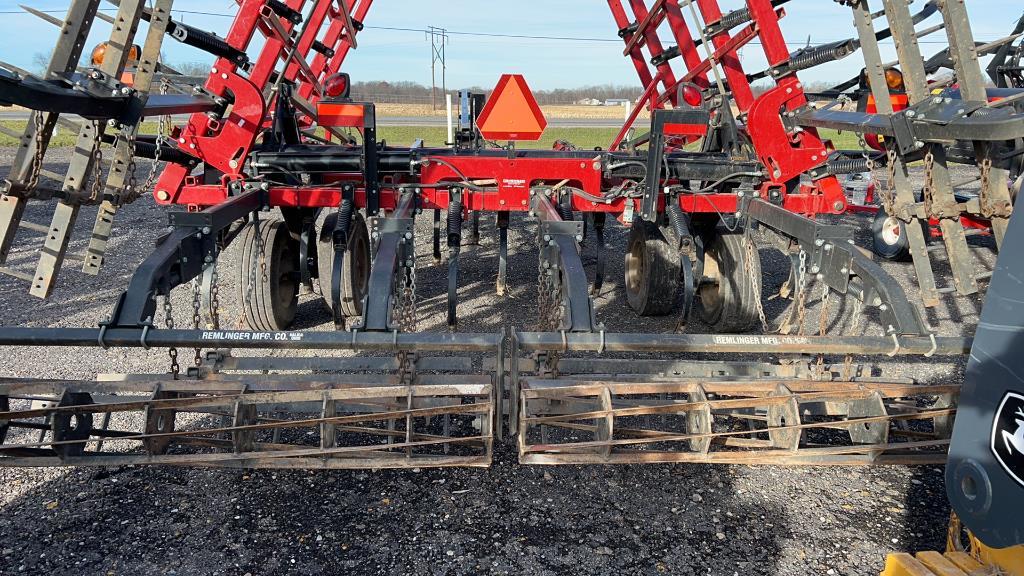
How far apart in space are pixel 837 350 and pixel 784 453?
51cm

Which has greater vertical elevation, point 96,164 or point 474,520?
point 96,164

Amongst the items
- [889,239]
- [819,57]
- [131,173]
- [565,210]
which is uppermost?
[819,57]

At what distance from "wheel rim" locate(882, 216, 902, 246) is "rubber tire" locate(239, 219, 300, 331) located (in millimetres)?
6917

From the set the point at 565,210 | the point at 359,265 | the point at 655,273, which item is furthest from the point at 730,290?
the point at 359,265

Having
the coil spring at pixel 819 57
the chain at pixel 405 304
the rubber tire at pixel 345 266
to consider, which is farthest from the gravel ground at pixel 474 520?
the coil spring at pixel 819 57

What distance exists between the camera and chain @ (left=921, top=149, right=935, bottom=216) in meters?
3.38

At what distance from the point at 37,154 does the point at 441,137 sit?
2174 cm

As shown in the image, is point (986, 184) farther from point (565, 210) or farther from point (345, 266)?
point (345, 266)

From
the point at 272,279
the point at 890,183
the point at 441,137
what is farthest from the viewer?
the point at 441,137

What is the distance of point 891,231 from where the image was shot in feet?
27.9

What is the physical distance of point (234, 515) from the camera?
3.28 m

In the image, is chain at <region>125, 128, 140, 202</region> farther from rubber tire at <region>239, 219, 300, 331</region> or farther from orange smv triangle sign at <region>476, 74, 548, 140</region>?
orange smv triangle sign at <region>476, 74, 548, 140</region>

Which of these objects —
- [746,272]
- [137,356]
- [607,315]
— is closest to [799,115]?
[746,272]

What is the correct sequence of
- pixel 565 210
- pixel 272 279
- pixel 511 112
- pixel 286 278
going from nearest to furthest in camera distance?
pixel 511 112
pixel 565 210
pixel 272 279
pixel 286 278
